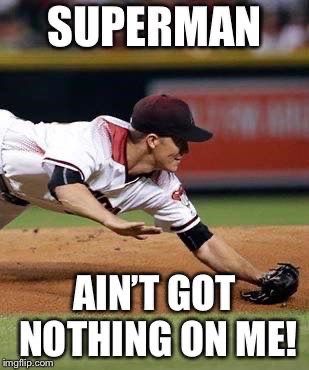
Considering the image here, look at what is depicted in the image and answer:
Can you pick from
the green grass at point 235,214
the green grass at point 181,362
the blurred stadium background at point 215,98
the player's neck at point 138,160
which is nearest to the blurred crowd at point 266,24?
the blurred stadium background at point 215,98

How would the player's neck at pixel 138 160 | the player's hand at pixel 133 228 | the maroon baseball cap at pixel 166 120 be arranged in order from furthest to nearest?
the player's neck at pixel 138 160, the maroon baseball cap at pixel 166 120, the player's hand at pixel 133 228

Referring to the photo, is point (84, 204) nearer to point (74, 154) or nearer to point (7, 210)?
point (74, 154)

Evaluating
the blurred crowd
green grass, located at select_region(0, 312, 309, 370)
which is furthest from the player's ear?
the blurred crowd

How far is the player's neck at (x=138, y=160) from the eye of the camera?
7.22 meters

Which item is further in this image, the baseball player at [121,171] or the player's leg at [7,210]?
the player's leg at [7,210]

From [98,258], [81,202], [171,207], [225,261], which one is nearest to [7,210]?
[98,258]

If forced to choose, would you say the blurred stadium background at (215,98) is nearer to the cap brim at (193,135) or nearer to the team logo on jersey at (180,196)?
the team logo on jersey at (180,196)

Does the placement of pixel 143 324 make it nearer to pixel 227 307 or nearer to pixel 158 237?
pixel 227 307

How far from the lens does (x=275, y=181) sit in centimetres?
1341

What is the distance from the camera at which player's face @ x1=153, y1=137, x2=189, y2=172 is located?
7.17 m

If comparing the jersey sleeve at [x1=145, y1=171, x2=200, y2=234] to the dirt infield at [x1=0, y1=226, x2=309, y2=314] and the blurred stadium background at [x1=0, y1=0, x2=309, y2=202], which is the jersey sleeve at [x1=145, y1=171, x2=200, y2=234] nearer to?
the dirt infield at [x1=0, y1=226, x2=309, y2=314]

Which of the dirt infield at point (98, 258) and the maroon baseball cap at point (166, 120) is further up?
the maroon baseball cap at point (166, 120)

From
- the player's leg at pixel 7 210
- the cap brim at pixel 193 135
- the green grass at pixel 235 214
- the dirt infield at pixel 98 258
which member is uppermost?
the cap brim at pixel 193 135

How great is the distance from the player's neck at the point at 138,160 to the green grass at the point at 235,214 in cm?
431
